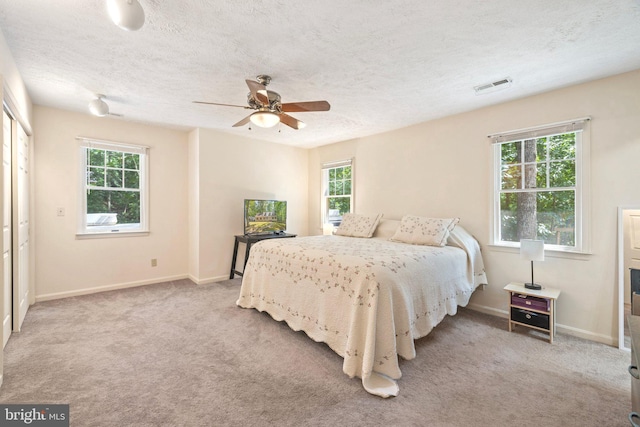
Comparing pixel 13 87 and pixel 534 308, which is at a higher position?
pixel 13 87

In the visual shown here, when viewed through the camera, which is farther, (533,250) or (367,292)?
(533,250)

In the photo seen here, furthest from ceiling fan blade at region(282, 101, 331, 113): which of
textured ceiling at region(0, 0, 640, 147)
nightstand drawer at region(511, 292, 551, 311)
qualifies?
nightstand drawer at region(511, 292, 551, 311)

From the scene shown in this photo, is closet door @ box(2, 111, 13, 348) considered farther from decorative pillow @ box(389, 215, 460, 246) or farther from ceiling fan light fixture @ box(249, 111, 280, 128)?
decorative pillow @ box(389, 215, 460, 246)

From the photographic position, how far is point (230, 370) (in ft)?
7.09

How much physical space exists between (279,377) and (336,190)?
3.76 meters

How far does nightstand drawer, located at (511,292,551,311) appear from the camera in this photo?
2.67m

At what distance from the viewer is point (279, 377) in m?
2.08

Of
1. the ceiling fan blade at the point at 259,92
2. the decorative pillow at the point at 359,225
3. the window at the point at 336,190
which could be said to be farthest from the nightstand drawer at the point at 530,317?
the ceiling fan blade at the point at 259,92

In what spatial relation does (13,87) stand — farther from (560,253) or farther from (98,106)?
(560,253)

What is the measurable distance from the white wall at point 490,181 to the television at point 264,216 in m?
1.36

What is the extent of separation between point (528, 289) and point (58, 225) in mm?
5514

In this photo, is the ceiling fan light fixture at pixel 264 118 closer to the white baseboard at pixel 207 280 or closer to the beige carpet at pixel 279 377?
the beige carpet at pixel 279 377

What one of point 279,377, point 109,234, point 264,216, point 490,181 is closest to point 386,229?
point 490,181

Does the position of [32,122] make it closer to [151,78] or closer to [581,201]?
[151,78]
